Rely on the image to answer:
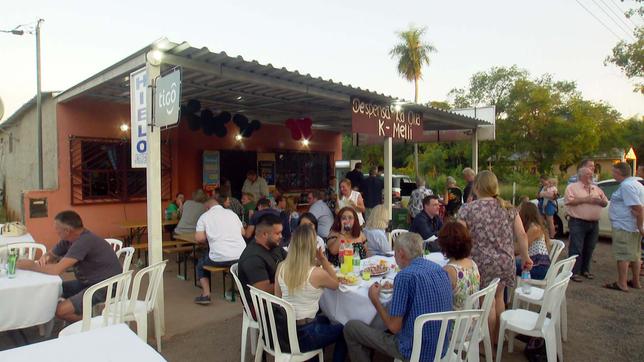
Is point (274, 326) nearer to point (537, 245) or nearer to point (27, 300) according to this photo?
point (27, 300)

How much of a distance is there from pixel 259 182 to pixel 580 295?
6392mm

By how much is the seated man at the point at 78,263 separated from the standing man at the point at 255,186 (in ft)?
17.5

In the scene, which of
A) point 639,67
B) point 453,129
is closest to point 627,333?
point 453,129

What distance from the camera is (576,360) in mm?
3664

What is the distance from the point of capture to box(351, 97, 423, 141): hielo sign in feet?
21.7

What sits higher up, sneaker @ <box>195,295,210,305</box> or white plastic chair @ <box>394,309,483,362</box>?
white plastic chair @ <box>394,309,483,362</box>

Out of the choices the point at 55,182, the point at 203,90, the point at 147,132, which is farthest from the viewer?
the point at 55,182

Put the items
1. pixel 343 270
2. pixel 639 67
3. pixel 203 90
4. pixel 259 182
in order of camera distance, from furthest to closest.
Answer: pixel 639 67 < pixel 259 182 < pixel 203 90 < pixel 343 270

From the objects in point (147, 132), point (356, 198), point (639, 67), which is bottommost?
point (356, 198)

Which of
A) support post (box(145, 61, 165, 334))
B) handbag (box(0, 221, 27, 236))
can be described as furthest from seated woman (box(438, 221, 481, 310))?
handbag (box(0, 221, 27, 236))

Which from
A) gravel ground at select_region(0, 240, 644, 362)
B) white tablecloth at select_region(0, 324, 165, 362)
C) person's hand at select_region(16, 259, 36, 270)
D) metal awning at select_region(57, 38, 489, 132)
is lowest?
gravel ground at select_region(0, 240, 644, 362)

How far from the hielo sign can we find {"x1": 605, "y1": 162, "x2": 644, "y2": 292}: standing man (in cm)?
331

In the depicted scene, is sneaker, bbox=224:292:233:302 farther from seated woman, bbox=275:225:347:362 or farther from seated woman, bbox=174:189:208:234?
seated woman, bbox=275:225:347:362

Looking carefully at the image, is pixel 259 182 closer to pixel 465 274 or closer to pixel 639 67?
pixel 465 274
